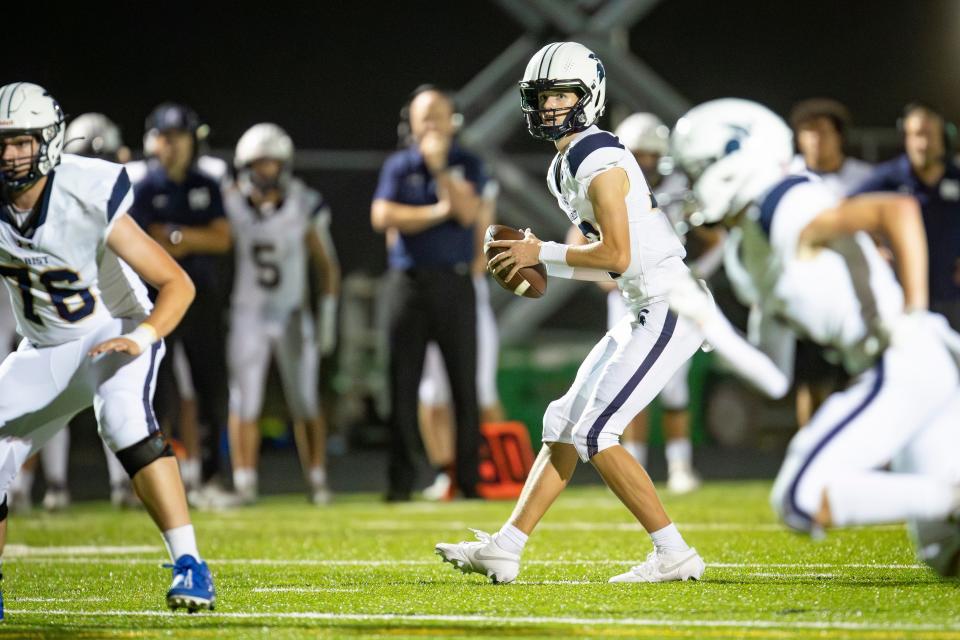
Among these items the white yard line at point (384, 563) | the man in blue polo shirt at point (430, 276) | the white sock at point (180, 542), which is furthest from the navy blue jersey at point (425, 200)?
the white sock at point (180, 542)

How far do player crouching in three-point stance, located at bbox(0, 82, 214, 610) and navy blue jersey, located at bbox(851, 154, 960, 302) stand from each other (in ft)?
12.8

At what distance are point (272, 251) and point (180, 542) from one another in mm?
4289

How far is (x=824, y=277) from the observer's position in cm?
369

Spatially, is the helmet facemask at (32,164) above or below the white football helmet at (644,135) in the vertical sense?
below

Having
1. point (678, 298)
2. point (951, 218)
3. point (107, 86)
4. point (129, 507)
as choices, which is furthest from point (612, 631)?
point (107, 86)

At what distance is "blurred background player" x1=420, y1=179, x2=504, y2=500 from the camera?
7.83 metres

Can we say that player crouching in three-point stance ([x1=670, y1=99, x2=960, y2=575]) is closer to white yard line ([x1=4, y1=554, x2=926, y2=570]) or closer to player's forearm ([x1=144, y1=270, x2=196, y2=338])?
white yard line ([x1=4, y1=554, x2=926, y2=570])

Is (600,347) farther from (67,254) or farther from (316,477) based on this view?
(316,477)

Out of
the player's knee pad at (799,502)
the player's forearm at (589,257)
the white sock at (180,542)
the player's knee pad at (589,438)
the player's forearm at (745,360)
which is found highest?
the player's forearm at (589,257)

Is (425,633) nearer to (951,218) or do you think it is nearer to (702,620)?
(702,620)

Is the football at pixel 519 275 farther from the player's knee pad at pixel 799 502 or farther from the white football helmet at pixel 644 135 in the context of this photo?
the white football helmet at pixel 644 135

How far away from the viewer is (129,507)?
759 centimetres

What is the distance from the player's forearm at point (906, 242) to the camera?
353cm

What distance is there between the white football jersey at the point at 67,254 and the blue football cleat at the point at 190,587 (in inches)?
26.8
